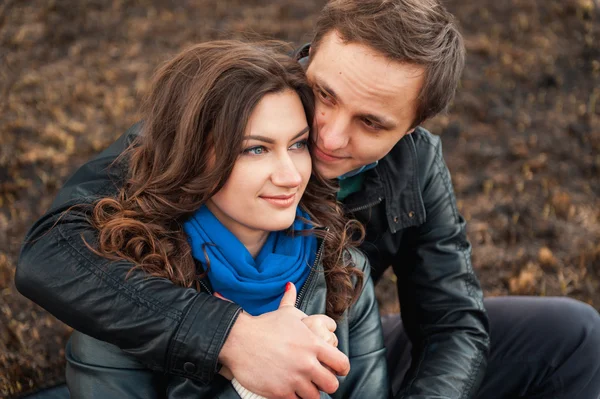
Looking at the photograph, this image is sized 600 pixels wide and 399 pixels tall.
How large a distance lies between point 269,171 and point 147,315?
63cm

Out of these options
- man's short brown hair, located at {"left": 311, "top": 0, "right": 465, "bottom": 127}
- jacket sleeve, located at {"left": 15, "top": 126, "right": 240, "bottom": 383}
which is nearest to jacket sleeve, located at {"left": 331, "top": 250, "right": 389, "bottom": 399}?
jacket sleeve, located at {"left": 15, "top": 126, "right": 240, "bottom": 383}

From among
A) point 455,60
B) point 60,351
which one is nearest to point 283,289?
point 455,60

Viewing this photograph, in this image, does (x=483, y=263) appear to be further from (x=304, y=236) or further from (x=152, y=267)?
(x=152, y=267)

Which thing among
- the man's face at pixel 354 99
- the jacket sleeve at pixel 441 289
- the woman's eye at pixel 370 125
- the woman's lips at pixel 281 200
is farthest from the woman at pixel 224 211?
the jacket sleeve at pixel 441 289

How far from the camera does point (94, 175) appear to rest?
267cm

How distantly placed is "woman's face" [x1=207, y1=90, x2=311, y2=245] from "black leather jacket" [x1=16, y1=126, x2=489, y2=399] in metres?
0.35

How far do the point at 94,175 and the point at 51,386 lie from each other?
124 cm

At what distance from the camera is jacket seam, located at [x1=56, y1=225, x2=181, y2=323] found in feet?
7.22

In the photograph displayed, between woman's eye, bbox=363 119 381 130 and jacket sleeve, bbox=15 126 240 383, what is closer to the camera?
→ jacket sleeve, bbox=15 126 240 383

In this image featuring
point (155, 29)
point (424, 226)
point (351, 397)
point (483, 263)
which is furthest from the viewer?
point (155, 29)

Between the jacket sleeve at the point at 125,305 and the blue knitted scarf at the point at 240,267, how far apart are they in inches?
7.7

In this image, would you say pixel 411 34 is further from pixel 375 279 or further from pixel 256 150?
pixel 375 279

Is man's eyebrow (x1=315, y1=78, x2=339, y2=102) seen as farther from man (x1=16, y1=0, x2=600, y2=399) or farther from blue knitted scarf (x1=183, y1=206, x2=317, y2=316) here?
blue knitted scarf (x1=183, y1=206, x2=317, y2=316)

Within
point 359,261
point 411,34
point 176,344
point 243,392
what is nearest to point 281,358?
point 243,392
